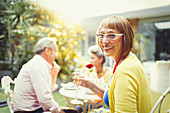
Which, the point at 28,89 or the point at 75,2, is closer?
the point at 28,89

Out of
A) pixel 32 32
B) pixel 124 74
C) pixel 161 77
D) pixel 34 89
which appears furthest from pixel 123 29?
pixel 32 32

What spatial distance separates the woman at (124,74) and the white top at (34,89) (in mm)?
835

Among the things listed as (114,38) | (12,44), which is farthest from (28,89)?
(12,44)

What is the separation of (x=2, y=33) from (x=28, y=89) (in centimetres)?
430

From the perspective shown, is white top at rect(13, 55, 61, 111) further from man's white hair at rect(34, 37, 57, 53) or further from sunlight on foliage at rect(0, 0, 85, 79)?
sunlight on foliage at rect(0, 0, 85, 79)

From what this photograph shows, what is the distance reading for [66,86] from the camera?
230 centimetres

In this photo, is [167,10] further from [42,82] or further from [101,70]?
[42,82]

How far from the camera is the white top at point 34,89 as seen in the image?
1.60 meters

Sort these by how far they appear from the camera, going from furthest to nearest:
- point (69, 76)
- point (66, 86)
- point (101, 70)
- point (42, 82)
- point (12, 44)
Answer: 1. point (12, 44)
2. point (69, 76)
3. point (101, 70)
4. point (66, 86)
5. point (42, 82)

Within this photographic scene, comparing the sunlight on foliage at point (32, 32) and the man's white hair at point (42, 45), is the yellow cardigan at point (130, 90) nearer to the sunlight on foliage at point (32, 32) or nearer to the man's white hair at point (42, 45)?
the man's white hair at point (42, 45)

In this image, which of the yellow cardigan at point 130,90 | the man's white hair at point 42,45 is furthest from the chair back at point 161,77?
the yellow cardigan at point 130,90

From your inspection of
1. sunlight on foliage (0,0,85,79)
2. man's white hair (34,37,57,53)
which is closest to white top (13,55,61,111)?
man's white hair (34,37,57,53)

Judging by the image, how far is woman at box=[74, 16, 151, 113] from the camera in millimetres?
815

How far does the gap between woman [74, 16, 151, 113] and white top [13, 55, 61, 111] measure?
84cm
